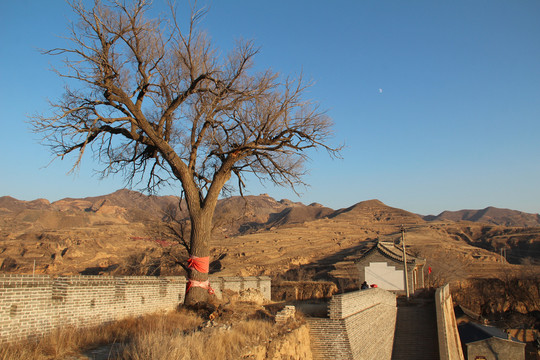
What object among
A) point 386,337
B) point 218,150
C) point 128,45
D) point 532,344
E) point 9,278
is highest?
point 128,45

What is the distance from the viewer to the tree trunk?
11.5 meters

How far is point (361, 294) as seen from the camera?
1450 centimetres

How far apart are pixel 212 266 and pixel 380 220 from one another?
44047 millimetres

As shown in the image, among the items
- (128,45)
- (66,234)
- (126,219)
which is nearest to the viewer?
(128,45)

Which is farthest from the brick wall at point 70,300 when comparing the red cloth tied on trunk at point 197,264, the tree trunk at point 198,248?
the red cloth tied on trunk at point 197,264

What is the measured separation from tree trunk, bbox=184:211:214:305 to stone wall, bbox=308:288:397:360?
3.23m

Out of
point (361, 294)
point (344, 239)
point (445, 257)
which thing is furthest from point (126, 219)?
point (361, 294)

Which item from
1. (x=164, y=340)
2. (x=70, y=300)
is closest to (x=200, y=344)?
(x=164, y=340)

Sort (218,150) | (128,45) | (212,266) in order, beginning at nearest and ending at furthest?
1. (128,45)
2. (218,150)
3. (212,266)

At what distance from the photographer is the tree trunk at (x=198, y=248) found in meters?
11.5

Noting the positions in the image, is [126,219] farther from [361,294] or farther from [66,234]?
[361,294]

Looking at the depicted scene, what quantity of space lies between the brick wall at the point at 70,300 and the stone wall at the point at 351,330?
174 inches

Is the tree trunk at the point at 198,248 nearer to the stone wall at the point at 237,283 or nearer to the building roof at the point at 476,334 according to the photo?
the stone wall at the point at 237,283

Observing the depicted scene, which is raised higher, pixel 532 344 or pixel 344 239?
pixel 344 239
